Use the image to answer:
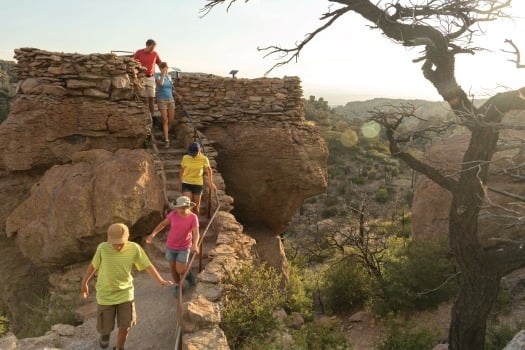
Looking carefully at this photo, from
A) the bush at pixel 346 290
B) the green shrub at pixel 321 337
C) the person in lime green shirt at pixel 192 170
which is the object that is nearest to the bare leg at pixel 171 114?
the person in lime green shirt at pixel 192 170

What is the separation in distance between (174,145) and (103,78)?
258 cm

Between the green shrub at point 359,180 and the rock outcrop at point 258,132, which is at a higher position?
the rock outcrop at point 258,132

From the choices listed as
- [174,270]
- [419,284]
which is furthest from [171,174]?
[419,284]

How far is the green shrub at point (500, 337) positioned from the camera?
24.5 ft

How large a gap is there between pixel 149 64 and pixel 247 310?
5.97 meters

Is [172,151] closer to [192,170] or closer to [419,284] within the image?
[192,170]

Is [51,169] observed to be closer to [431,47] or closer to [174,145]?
[174,145]

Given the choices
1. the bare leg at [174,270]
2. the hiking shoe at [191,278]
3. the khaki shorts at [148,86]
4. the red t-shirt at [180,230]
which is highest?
the khaki shorts at [148,86]

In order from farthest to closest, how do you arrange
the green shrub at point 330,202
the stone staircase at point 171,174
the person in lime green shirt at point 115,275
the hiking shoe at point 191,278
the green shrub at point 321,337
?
1. the green shrub at point 330,202
2. the stone staircase at point 171,174
3. the green shrub at point 321,337
4. the hiking shoe at point 191,278
5. the person in lime green shirt at point 115,275

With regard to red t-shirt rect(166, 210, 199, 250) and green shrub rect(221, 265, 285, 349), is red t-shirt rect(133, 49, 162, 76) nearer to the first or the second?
red t-shirt rect(166, 210, 199, 250)

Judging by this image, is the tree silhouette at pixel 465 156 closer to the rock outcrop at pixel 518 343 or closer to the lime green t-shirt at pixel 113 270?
the rock outcrop at pixel 518 343

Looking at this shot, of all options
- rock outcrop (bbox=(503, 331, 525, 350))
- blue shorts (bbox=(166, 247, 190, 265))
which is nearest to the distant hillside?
rock outcrop (bbox=(503, 331, 525, 350))

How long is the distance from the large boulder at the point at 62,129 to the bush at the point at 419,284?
6511 mm

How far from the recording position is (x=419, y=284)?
9.66m
